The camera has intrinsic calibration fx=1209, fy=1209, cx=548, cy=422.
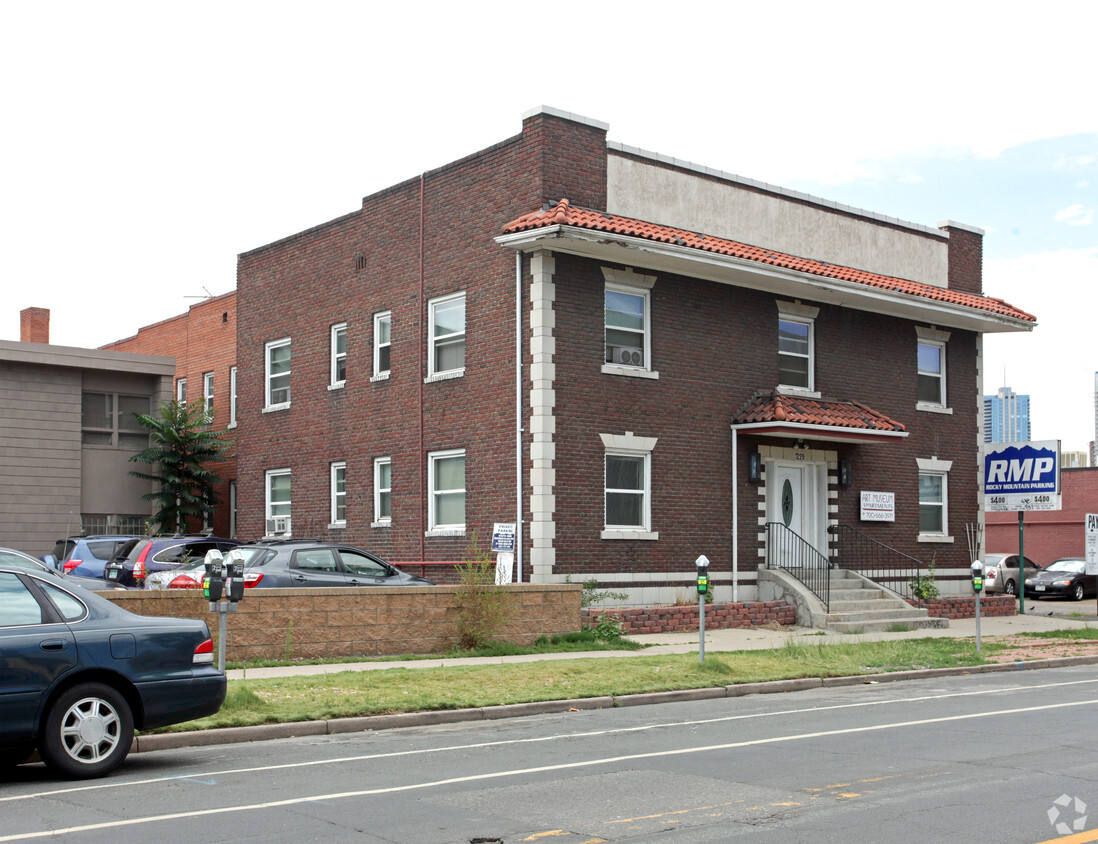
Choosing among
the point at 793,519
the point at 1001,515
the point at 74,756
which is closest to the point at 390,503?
the point at 793,519

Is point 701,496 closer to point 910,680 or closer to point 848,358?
point 848,358

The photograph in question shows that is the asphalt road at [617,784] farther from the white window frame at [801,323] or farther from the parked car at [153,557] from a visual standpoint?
the white window frame at [801,323]

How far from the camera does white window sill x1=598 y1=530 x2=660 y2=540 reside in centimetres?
2077

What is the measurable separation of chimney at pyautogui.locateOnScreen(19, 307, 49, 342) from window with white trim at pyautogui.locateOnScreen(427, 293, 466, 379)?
65.4ft

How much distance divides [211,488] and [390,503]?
8.41 m

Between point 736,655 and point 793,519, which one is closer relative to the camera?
point 736,655

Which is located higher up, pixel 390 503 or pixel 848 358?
pixel 848 358

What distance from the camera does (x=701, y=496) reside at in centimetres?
2222

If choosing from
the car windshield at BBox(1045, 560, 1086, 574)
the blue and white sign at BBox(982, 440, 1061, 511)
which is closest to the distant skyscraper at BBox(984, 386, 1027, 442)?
the car windshield at BBox(1045, 560, 1086, 574)

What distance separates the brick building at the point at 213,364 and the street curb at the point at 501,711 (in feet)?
60.8

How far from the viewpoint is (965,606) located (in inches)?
994

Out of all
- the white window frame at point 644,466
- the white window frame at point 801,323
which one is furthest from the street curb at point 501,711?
the white window frame at point 801,323

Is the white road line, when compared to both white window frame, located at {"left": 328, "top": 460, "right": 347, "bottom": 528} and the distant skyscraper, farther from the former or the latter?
the distant skyscraper

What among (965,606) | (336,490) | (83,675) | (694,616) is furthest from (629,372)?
(83,675)
